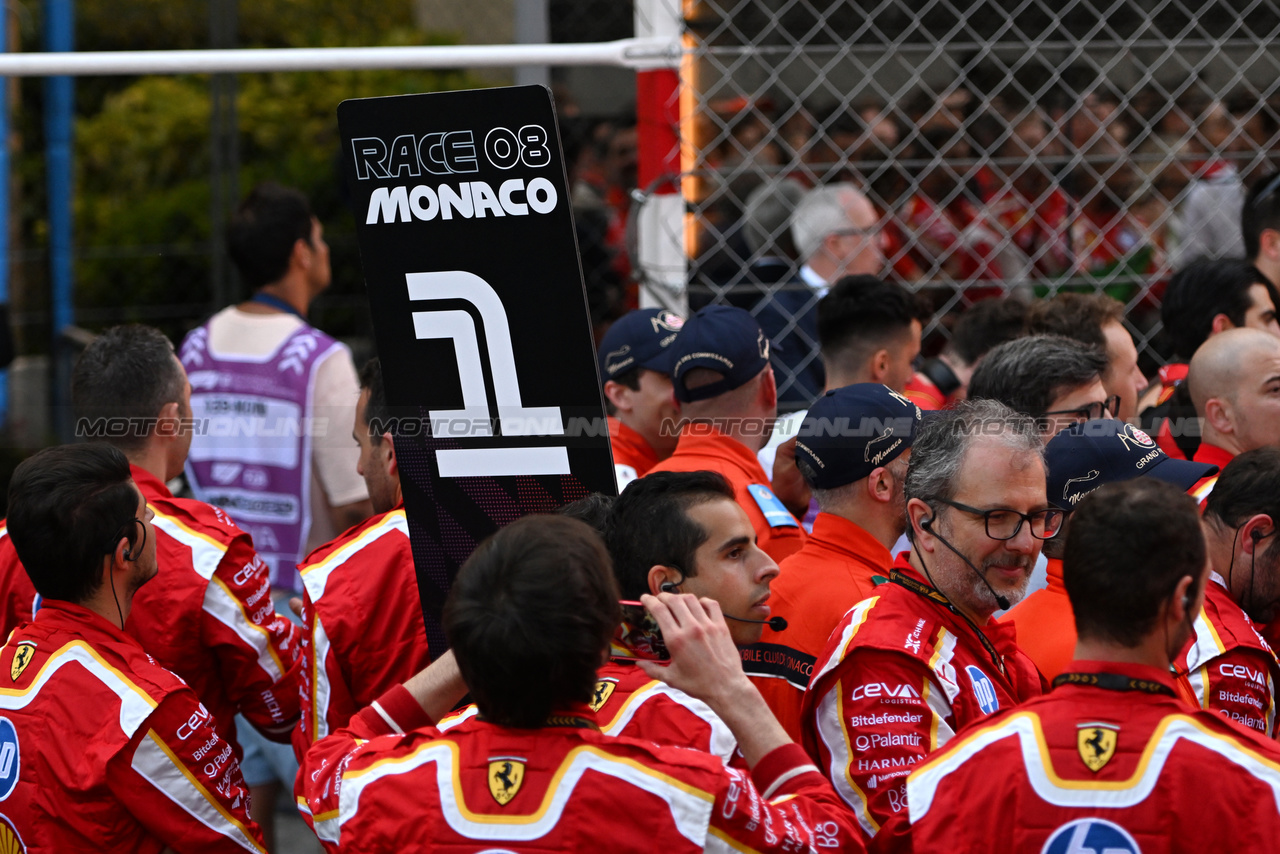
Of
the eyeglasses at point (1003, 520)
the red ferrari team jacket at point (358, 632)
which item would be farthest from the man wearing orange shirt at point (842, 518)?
the red ferrari team jacket at point (358, 632)

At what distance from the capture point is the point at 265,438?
485 cm

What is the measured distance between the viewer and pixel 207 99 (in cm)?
1077

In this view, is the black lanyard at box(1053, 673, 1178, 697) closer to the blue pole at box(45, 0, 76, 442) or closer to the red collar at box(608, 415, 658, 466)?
the red collar at box(608, 415, 658, 466)

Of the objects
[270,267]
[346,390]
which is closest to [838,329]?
[346,390]

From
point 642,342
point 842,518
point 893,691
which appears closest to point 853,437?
point 842,518

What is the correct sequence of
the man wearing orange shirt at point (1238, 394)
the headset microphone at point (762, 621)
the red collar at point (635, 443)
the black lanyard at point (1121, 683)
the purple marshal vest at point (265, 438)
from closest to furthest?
the black lanyard at point (1121, 683) < the headset microphone at point (762, 621) < the man wearing orange shirt at point (1238, 394) < the red collar at point (635, 443) < the purple marshal vest at point (265, 438)

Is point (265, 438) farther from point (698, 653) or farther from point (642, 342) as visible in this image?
point (698, 653)

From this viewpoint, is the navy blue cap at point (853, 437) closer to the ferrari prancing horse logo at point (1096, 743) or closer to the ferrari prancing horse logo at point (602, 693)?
the ferrari prancing horse logo at point (602, 693)

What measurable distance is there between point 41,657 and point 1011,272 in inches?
174

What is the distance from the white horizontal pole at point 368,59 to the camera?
4.09 meters

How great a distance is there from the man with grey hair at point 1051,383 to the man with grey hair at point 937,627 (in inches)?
36.0

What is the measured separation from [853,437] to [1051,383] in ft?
2.79

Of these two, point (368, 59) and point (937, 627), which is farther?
point (368, 59)

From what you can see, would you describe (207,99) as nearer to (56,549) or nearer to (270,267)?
(270,267)
